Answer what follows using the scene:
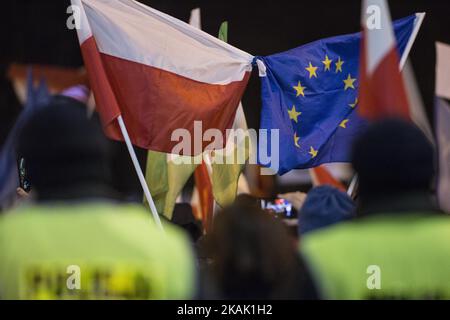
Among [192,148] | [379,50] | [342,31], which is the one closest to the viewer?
[379,50]

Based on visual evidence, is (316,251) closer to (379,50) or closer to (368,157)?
(368,157)

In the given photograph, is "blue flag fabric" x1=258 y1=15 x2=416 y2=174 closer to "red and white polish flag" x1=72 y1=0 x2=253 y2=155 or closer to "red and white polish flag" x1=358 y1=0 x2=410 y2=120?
"red and white polish flag" x1=72 y1=0 x2=253 y2=155

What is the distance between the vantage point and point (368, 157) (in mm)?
2375

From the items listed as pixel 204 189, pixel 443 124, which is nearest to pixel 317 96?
pixel 204 189

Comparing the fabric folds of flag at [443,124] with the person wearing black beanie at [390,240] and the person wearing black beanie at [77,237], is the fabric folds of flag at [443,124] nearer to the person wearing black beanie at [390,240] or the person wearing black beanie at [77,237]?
the person wearing black beanie at [390,240]

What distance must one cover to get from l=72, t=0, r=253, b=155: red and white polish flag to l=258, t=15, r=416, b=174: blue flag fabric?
10.0 inches

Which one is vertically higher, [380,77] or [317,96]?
[317,96]

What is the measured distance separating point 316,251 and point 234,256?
0.24 m

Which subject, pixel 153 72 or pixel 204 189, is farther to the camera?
pixel 204 189

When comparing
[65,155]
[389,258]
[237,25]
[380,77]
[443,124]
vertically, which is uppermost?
[237,25]

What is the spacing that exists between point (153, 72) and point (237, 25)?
3.17 metres

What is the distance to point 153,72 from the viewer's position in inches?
193

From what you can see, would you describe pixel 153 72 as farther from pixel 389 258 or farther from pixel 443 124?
pixel 443 124
